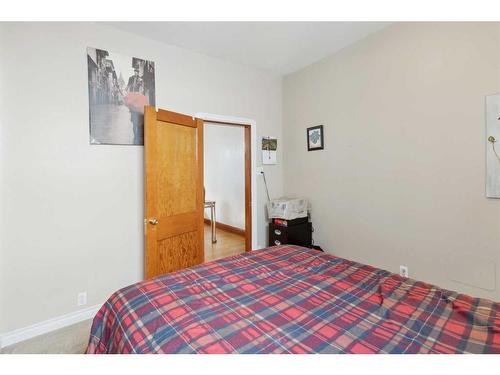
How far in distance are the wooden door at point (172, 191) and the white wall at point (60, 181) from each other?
1.11 feet

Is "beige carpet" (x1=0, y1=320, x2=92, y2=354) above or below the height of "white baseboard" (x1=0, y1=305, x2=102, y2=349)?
below

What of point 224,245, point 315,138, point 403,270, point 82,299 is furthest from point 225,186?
point 403,270

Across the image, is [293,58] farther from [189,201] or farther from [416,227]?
[416,227]

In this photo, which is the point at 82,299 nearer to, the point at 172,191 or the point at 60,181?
the point at 60,181

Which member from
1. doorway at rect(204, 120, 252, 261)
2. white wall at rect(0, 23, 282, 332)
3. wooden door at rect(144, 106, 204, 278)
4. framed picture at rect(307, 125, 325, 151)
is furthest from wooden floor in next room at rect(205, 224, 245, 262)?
framed picture at rect(307, 125, 325, 151)

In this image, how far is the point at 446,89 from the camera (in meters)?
2.05

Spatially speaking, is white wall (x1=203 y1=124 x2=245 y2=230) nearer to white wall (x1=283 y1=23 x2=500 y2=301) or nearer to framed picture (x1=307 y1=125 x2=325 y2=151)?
framed picture (x1=307 y1=125 x2=325 y2=151)

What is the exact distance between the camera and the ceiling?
235 cm

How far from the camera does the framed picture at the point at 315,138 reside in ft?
10.3

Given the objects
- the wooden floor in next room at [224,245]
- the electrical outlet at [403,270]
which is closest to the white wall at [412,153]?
the electrical outlet at [403,270]

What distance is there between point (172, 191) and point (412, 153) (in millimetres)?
2280

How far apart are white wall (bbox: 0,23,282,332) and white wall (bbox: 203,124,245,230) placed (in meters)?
2.47

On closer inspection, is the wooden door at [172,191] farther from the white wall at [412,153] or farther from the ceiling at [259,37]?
the white wall at [412,153]
